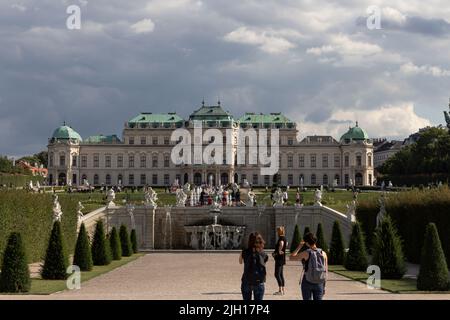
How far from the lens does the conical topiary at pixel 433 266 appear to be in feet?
49.9

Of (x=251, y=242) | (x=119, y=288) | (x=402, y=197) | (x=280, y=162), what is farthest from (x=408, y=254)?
(x=280, y=162)

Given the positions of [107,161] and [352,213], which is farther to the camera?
[107,161]

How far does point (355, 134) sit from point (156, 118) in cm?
2689

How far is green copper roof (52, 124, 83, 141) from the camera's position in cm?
10362

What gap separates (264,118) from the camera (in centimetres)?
10650

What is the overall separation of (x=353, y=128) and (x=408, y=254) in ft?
272

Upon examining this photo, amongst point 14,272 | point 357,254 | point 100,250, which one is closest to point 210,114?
point 100,250

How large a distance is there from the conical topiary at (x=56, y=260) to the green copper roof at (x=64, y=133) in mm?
86589

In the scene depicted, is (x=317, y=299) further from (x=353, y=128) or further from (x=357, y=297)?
(x=353, y=128)

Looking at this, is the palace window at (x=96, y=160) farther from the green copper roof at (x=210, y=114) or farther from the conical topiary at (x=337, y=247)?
the conical topiary at (x=337, y=247)

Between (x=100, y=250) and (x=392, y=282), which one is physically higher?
(x=100, y=250)

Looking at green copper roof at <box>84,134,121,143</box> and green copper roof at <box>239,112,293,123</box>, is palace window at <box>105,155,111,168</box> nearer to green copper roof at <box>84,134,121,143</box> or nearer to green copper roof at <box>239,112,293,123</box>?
green copper roof at <box>84,134,121,143</box>

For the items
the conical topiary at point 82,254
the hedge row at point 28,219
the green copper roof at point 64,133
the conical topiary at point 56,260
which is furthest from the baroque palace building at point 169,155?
the conical topiary at point 56,260

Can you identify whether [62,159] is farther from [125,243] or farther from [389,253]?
[389,253]
